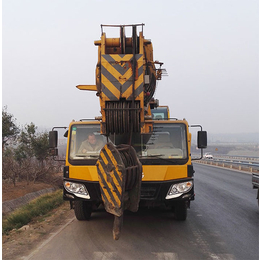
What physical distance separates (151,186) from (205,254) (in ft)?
5.43

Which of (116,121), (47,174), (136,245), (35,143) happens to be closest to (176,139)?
(116,121)

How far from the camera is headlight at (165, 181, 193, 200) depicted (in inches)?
265

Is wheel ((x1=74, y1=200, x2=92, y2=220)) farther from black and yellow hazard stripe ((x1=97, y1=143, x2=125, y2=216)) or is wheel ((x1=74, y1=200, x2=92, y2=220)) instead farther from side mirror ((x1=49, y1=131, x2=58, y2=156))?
black and yellow hazard stripe ((x1=97, y1=143, x2=125, y2=216))

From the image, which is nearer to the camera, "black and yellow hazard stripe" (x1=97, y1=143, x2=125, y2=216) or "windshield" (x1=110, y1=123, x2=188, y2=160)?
"black and yellow hazard stripe" (x1=97, y1=143, x2=125, y2=216)

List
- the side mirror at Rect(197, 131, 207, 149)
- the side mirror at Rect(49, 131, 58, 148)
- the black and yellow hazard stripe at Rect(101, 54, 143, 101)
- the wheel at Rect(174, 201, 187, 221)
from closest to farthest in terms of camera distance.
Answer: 1. the black and yellow hazard stripe at Rect(101, 54, 143, 101)
2. the side mirror at Rect(197, 131, 207, 149)
3. the side mirror at Rect(49, 131, 58, 148)
4. the wheel at Rect(174, 201, 187, 221)

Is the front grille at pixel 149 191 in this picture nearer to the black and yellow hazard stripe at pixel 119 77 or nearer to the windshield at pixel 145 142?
the windshield at pixel 145 142

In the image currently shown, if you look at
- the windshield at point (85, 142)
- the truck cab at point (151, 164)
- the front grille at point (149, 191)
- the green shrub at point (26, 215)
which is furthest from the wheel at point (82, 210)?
the front grille at point (149, 191)

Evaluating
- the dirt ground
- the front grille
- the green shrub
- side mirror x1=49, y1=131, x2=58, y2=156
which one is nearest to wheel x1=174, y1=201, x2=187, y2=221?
the front grille

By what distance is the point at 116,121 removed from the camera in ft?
19.9

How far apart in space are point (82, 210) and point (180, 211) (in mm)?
2355

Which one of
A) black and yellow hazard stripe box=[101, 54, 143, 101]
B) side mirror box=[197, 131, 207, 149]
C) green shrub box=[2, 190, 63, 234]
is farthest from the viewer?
green shrub box=[2, 190, 63, 234]

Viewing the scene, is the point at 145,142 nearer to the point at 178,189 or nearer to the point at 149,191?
the point at 149,191

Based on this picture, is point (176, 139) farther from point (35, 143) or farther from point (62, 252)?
point (35, 143)

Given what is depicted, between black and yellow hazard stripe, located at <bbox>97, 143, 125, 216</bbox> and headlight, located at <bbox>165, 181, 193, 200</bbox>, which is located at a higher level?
black and yellow hazard stripe, located at <bbox>97, 143, 125, 216</bbox>
